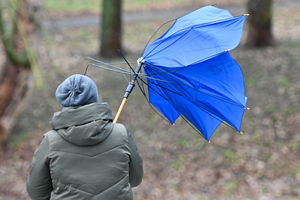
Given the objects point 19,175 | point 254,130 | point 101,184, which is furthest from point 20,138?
point 101,184

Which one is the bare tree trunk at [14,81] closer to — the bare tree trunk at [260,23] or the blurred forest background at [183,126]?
the blurred forest background at [183,126]

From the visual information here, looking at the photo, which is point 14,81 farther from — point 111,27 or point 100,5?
point 100,5

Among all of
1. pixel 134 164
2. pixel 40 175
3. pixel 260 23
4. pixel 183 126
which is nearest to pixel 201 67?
pixel 134 164

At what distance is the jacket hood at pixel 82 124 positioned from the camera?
262 centimetres

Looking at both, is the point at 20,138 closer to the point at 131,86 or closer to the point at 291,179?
the point at 291,179

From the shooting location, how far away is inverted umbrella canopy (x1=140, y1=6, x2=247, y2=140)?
3.39 m

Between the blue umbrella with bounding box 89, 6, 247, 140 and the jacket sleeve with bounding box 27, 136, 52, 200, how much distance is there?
85 centimetres

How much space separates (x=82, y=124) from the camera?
2.64 m

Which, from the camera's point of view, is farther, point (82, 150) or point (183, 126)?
point (183, 126)

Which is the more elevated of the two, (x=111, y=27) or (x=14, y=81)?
(x=14, y=81)

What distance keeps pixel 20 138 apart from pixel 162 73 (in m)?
5.21

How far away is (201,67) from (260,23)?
7.32 metres

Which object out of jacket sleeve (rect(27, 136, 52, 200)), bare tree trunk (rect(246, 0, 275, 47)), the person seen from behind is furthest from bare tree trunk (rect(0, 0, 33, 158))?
the person seen from behind

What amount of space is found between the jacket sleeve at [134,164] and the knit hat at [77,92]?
1.13ft
